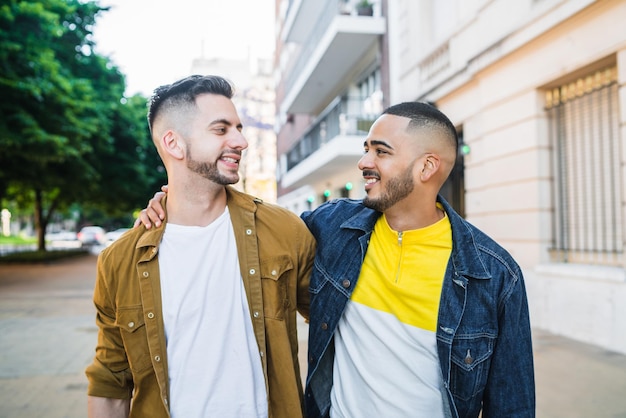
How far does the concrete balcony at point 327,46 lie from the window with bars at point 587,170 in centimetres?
726

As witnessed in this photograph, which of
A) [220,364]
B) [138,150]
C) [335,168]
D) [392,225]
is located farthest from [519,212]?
[138,150]

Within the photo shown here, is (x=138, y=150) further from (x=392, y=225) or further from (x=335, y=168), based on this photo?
(x=392, y=225)

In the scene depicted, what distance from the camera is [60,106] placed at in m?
14.2

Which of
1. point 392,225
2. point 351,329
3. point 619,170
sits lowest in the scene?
point 351,329

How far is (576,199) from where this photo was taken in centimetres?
705

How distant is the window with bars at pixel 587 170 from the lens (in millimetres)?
6402

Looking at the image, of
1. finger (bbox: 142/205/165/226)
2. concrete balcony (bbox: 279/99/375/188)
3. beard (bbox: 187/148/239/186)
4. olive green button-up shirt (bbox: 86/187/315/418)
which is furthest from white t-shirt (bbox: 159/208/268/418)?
concrete balcony (bbox: 279/99/375/188)

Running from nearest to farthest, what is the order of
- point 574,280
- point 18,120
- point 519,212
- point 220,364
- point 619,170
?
1. point 220,364
2. point 619,170
3. point 574,280
4. point 519,212
5. point 18,120

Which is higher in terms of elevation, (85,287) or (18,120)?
(18,120)

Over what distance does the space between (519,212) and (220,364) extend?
6.62m

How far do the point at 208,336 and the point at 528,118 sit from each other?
674cm

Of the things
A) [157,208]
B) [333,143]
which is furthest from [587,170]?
[333,143]

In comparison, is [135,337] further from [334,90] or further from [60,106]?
[334,90]

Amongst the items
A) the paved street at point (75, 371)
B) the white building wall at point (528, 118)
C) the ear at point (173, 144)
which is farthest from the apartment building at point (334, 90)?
the ear at point (173, 144)
